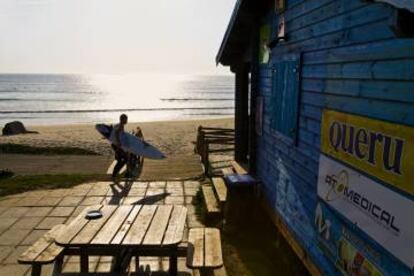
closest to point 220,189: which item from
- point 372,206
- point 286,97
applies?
point 286,97

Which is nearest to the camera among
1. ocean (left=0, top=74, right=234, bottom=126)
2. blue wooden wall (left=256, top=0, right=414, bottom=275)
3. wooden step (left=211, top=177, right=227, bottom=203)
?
blue wooden wall (left=256, top=0, right=414, bottom=275)

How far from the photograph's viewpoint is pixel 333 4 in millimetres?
5027

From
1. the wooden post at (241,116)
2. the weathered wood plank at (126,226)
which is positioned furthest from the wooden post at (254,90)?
the weathered wood plank at (126,226)

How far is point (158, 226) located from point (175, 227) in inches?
8.3

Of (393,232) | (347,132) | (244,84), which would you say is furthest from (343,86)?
(244,84)

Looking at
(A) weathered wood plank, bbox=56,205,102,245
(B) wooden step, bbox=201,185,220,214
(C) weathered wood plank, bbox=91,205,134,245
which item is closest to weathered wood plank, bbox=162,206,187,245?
(C) weathered wood plank, bbox=91,205,134,245

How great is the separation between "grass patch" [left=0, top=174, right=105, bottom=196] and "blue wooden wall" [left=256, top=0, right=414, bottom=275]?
5682 millimetres

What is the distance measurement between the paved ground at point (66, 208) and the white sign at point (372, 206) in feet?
8.67

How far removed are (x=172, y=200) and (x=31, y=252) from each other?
5.04 meters

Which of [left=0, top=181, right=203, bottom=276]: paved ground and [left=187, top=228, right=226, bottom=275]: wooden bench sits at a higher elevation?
[left=187, top=228, right=226, bottom=275]: wooden bench

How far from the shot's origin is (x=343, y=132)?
4.50 metres

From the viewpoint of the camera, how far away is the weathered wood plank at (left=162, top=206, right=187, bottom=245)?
4.78m

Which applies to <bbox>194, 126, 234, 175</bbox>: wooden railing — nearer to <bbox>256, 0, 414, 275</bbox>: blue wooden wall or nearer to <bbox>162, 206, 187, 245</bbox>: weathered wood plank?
<bbox>256, 0, 414, 275</bbox>: blue wooden wall

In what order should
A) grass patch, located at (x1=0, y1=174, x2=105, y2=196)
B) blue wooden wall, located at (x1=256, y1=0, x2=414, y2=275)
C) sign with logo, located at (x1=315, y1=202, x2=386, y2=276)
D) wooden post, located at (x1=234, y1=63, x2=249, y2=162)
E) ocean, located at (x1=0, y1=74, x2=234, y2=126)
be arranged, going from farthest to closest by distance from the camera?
ocean, located at (x1=0, y1=74, x2=234, y2=126)
wooden post, located at (x1=234, y1=63, x2=249, y2=162)
grass patch, located at (x1=0, y1=174, x2=105, y2=196)
sign with logo, located at (x1=315, y1=202, x2=386, y2=276)
blue wooden wall, located at (x1=256, y1=0, x2=414, y2=275)
